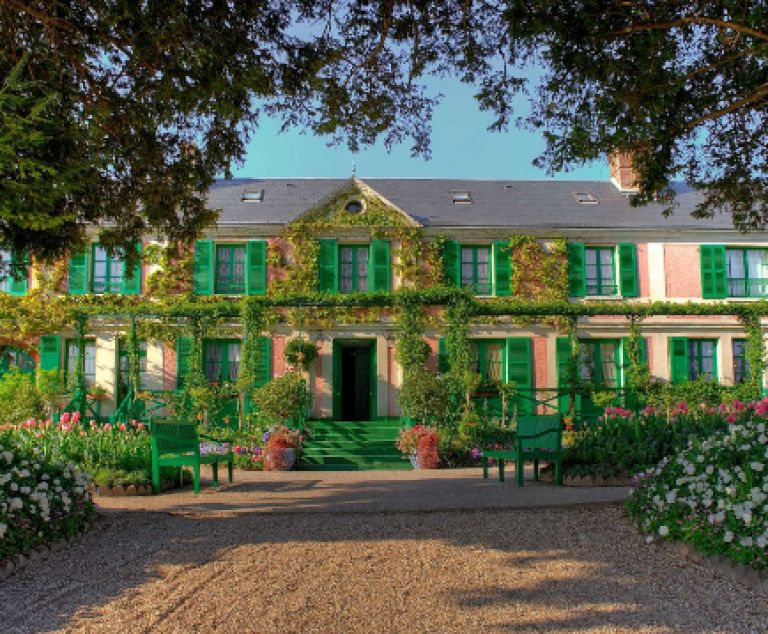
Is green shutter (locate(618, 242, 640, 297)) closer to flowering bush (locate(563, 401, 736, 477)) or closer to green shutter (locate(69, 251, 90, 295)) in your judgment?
flowering bush (locate(563, 401, 736, 477))

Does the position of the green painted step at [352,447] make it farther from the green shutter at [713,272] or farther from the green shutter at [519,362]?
the green shutter at [713,272]

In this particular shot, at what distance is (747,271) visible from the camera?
17.8 meters

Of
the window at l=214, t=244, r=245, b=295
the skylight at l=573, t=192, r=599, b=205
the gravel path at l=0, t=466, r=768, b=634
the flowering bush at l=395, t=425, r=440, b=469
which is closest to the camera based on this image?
the gravel path at l=0, t=466, r=768, b=634

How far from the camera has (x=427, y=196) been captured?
19094 millimetres

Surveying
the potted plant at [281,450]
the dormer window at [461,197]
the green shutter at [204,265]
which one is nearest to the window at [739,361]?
the dormer window at [461,197]

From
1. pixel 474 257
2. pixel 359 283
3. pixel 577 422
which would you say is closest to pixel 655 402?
pixel 577 422

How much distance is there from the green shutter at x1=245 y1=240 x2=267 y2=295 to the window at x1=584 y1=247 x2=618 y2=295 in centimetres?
781

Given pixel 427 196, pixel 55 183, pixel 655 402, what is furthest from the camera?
pixel 427 196

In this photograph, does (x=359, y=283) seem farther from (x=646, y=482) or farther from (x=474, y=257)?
(x=646, y=482)

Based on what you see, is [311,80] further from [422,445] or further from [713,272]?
[713,272]

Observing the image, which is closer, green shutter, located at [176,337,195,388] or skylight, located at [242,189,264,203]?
green shutter, located at [176,337,195,388]

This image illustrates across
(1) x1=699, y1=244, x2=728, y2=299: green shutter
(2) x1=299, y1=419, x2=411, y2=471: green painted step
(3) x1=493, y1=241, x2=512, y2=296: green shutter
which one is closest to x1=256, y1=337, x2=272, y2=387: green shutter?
(2) x1=299, y1=419, x2=411, y2=471: green painted step

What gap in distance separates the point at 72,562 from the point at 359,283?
13120 mm

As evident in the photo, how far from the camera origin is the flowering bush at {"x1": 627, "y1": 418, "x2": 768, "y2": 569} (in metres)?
4.01
